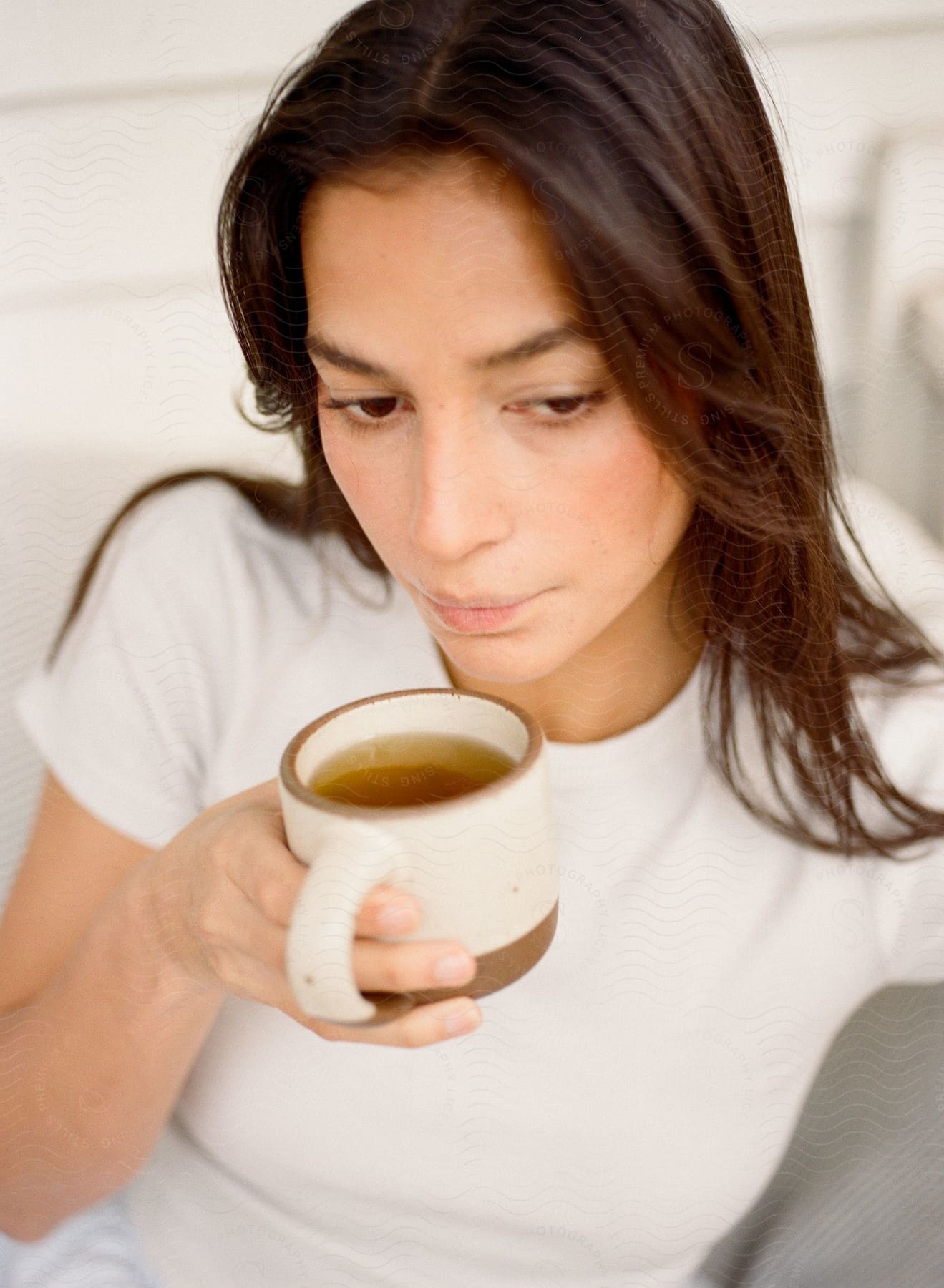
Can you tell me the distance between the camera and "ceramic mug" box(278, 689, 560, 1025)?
0.70 ft

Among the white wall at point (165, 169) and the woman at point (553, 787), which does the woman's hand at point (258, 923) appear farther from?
the white wall at point (165, 169)

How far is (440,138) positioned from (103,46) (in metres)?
0.11

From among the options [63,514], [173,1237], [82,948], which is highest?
[63,514]

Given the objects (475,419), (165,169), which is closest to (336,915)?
(475,419)

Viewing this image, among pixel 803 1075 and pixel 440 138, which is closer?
pixel 440 138

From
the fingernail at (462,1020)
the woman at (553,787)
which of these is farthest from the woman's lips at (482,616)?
the fingernail at (462,1020)

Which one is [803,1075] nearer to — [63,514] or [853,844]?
[853,844]

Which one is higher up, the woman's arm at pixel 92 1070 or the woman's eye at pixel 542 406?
the woman's eye at pixel 542 406

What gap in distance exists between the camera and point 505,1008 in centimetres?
39

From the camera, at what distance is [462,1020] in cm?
24

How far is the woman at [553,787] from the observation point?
303mm

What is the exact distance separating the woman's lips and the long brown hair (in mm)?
60

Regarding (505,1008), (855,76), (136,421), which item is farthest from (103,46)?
(505,1008)

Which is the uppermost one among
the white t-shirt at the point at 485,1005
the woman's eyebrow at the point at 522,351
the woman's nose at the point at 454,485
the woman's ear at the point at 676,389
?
the woman's eyebrow at the point at 522,351
